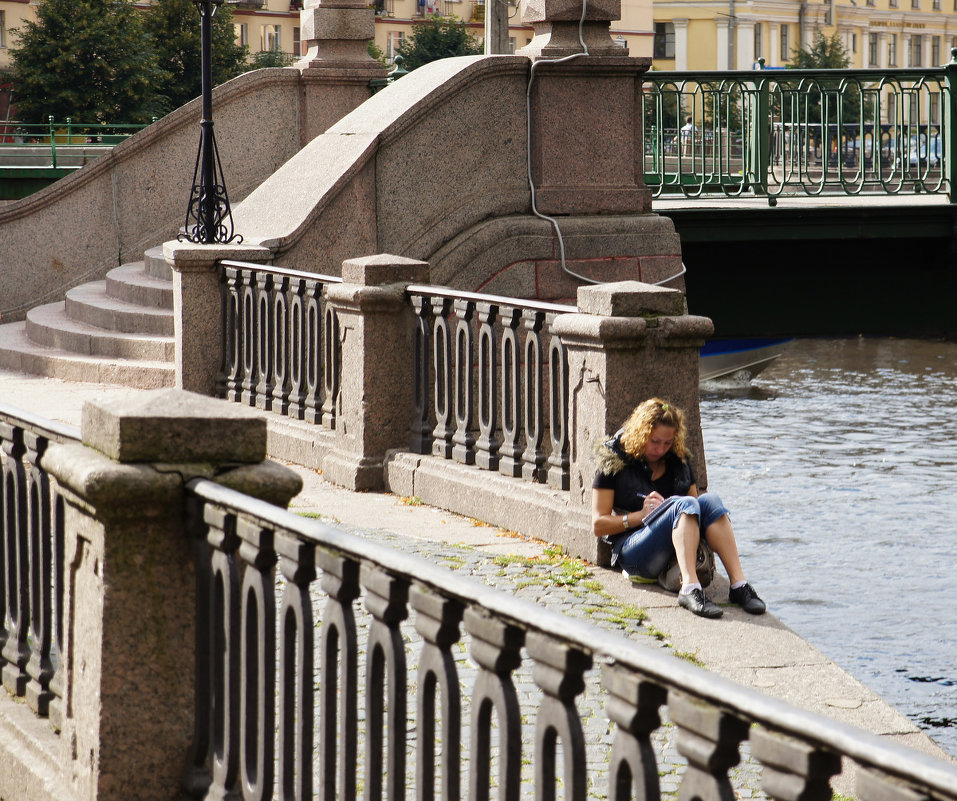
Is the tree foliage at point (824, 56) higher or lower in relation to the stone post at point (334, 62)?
higher

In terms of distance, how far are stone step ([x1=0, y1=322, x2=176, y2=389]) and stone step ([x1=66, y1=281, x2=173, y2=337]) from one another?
0.46 m

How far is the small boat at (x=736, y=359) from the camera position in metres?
26.9

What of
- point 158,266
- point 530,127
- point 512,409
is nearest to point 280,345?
point 512,409

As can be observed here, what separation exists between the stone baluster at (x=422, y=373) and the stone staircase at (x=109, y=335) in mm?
3934

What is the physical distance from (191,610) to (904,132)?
12.1m

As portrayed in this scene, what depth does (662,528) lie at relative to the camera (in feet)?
22.4

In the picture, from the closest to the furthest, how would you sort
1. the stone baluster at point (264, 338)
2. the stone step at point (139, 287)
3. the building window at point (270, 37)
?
the stone baluster at point (264, 338)
the stone step at point (139, 287)
the building window at point (270, 37)

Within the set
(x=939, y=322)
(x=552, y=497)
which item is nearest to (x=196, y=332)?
(x=552, y=497)

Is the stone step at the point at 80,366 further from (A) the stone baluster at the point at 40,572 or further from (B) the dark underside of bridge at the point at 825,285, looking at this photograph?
(A) the stone baluster at the point at 40,572

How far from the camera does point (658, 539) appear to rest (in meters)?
6.81

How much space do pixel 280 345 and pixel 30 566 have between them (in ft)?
19.3

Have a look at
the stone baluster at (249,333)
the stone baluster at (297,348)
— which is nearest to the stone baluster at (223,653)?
the stone baluster at (297,348)

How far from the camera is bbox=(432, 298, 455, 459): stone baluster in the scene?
8.66 m

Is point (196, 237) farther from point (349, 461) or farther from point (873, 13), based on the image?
point (873, 13)
